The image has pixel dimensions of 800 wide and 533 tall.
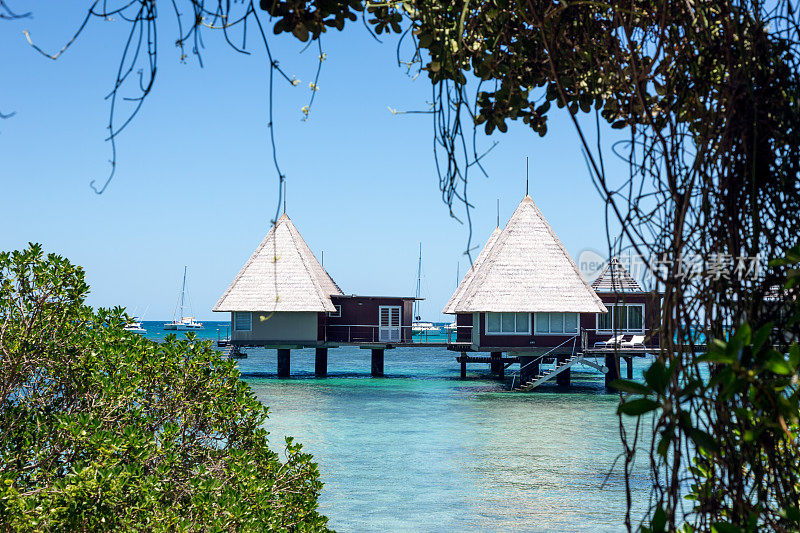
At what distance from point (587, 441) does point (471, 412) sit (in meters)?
7.32

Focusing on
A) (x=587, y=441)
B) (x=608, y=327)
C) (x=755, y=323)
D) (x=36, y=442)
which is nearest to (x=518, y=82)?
(x=755, y=323)

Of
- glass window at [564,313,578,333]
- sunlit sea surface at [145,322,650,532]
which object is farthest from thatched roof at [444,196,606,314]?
sunlit sea surface at [145,322,650,532]

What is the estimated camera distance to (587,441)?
19078 mm

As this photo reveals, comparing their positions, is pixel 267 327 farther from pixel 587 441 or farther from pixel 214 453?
pixel 214 453

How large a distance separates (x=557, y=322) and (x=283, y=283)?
12.0 metres

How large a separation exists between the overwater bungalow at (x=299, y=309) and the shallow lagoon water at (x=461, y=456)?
2377 millimetres

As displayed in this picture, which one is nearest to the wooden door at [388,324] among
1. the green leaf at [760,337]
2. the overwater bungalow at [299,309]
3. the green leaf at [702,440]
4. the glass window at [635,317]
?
the overwater bungalow at [299,309]

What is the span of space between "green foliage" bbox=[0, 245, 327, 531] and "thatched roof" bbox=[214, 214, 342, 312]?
27.7 meters

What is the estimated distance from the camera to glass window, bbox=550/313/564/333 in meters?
30.3

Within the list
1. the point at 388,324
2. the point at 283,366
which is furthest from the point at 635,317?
the point at 283,366

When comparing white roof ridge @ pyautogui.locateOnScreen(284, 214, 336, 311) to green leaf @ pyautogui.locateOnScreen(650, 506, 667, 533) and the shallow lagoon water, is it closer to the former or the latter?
the shallow lagoon water

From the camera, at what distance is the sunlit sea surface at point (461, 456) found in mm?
11406

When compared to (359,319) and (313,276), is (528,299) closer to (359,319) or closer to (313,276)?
(359,319)

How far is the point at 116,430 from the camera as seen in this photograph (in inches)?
179
